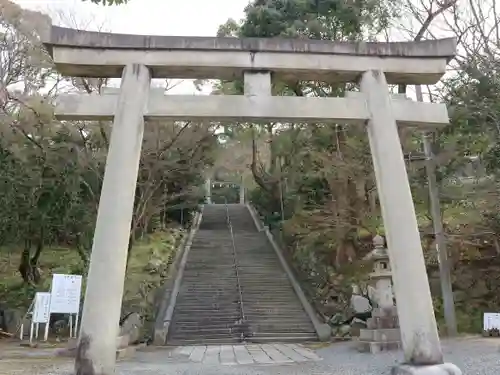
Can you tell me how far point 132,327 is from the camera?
1226 centimetres

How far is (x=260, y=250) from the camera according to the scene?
20.7m

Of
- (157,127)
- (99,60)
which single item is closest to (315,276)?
(157,127)

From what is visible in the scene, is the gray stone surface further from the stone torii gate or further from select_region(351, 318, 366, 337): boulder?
select_region(351, 318, 366, 337): boulder

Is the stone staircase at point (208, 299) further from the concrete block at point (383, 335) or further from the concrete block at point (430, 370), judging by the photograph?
the concrete block at point (430, 370)

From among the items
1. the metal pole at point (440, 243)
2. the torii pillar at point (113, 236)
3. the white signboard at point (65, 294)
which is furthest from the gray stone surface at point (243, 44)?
the white signboard at point (65, 294)

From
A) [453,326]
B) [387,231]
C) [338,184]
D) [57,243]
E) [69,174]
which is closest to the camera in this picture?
[387,231]

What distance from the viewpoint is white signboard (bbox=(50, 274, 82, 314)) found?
1216 cm

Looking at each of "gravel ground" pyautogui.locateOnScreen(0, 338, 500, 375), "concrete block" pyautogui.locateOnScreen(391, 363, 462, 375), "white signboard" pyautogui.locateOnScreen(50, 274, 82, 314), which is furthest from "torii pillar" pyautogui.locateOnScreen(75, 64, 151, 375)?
"white signboard" pyautogui.locateOnScreen(50, 274, 82, 314)

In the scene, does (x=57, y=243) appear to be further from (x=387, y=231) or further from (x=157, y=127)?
(x=387, y=231)

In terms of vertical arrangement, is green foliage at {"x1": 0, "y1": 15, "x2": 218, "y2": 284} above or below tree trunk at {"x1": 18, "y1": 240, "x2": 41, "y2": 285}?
above

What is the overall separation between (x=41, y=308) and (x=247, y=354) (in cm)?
576

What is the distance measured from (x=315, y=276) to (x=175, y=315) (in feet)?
17.2

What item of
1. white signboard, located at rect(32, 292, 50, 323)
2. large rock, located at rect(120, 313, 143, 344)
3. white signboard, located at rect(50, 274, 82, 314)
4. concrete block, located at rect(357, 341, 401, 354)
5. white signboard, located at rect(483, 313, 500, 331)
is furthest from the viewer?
white signboard, located at rect(32, 292, 50, 323)

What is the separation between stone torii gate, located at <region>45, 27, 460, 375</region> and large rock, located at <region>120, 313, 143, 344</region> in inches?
258
